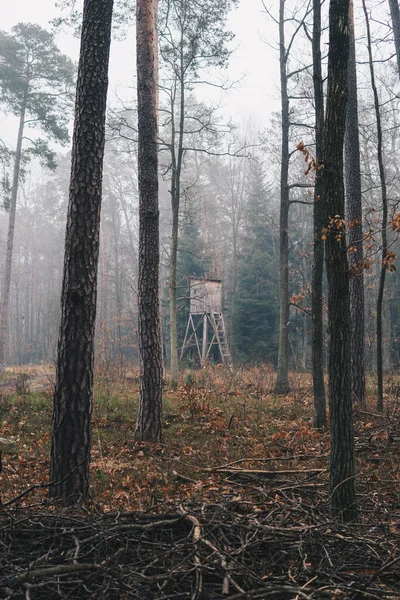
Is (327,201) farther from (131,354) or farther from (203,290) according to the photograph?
(131,354)

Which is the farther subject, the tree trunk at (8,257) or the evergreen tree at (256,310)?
the evergreen tree at (256,310)

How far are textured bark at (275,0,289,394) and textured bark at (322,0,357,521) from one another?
369 inches

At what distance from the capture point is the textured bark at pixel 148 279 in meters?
7.70

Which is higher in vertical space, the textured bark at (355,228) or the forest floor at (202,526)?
the textured bark at (355,228)

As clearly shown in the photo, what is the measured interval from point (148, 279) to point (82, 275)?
3.03 meters

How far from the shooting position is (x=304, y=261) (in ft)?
97.3

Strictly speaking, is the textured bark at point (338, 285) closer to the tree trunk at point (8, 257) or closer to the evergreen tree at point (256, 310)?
the tree trunk at point (8, 257)

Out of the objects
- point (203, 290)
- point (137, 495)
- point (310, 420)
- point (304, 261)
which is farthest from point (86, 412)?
point (304, 261)

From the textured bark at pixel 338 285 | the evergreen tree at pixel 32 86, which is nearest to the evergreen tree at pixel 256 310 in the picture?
the evergreen tree at pixel 32 86

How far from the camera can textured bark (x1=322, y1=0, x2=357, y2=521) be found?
3.68 metres

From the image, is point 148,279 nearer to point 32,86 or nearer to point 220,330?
point 220,330

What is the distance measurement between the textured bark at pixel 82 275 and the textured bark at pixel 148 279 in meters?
2.82

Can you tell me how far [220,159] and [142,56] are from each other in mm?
27529

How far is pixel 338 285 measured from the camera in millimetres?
3787
